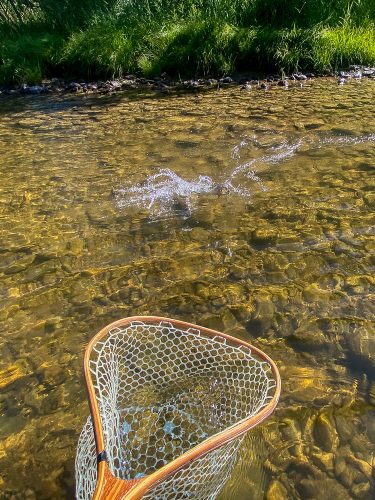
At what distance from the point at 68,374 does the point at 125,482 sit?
1932mm

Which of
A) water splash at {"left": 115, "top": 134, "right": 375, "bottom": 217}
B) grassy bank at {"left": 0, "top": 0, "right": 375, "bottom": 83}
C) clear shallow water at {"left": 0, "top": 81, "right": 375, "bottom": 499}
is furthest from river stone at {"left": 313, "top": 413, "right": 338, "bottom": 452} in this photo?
grassy bank at {"left": 0, "top": 0, "right": 375, "bottom": 83}

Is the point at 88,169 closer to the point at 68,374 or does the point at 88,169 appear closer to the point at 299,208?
the point at 299,208

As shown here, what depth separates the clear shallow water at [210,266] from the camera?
3.25m

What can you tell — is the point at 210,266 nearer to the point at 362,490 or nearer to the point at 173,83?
the point at 362,490

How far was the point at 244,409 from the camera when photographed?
→ 3.26 meters

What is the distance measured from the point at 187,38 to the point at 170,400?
12.7 meters

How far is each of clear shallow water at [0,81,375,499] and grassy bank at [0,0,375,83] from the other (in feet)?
13.9

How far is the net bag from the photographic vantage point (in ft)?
8.21

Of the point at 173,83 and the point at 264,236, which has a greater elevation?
the point at 264,236

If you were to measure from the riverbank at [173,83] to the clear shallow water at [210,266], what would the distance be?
2.97 m

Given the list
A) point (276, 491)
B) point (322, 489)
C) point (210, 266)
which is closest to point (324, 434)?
point (322, 489)

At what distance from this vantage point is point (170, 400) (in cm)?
361

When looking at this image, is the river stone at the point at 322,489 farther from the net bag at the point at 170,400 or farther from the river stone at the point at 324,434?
the net bag at the point at 170,400

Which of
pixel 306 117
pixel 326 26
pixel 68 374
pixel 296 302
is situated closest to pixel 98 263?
pixel 68 374
